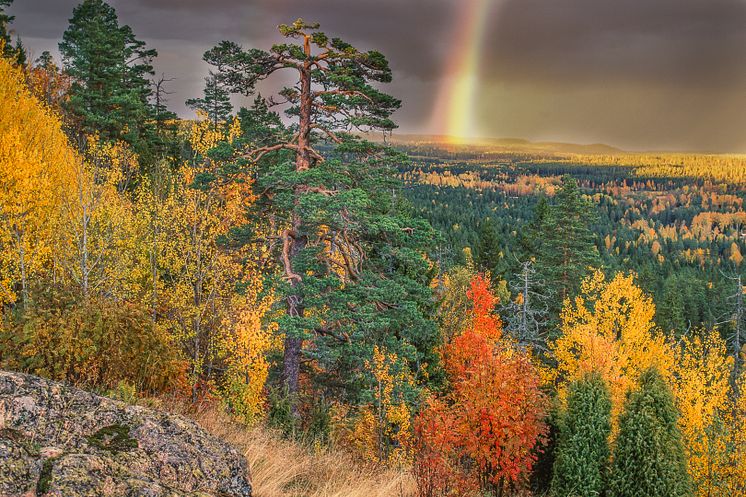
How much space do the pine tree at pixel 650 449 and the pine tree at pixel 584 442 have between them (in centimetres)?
59

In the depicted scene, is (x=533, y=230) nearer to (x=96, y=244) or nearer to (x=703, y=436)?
(x=703, y=436)

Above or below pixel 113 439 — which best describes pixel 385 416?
below

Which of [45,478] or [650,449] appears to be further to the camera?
[650,449]

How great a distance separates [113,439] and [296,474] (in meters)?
3.54

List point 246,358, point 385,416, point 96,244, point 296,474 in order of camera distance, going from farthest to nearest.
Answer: point 385,416
point 96,244
point 246,358
point 296,474

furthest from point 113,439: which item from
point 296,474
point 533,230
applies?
point 533,230

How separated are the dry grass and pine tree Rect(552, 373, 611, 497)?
1087 centimetres

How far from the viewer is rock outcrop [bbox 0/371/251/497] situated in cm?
389

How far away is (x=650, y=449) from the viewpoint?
17.6m

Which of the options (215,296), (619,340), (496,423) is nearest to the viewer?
(215,296)

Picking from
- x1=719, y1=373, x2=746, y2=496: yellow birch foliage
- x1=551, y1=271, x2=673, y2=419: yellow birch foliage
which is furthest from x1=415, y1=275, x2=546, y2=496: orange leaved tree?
x1=719, y1=373, x2=746, y2=496: yellow birch foliage

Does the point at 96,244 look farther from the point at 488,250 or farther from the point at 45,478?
the point at 488,250

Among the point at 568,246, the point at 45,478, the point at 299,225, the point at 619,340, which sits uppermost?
the point at 299,225

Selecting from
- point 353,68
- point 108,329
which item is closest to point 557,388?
point 353,68
